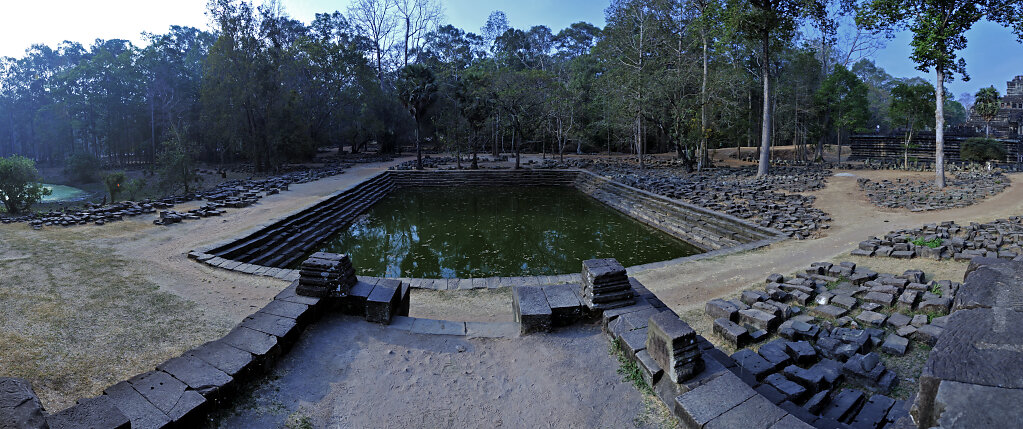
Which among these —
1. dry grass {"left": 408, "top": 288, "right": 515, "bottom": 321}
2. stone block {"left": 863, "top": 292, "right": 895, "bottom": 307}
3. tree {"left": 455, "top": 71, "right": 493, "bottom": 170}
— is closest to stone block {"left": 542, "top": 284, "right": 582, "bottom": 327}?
dry grass {"left": 408, "top": 288, "right": 515, "bottom": 321}

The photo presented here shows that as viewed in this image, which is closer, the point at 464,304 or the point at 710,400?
the point at 710,400

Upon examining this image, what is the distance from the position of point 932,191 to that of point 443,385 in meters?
16.3

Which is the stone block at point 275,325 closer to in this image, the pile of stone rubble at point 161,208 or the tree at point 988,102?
the pile of stone rubble at point 161,208

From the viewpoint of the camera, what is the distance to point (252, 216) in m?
12.3

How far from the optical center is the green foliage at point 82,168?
25828 millimetres

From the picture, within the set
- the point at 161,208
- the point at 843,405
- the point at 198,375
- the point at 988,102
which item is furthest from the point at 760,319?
the point at 988,102

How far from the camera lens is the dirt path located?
6.98 metres

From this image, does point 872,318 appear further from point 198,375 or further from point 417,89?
point 417,89

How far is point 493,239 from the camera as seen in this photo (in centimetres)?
1223

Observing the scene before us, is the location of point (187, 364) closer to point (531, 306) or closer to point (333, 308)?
point (333, 308)

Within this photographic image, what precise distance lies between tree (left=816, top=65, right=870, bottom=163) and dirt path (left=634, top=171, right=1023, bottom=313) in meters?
10.2

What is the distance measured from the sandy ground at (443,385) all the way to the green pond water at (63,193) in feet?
86.1

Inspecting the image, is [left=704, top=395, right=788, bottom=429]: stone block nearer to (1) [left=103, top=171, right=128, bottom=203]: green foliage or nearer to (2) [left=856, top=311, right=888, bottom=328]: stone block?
(2) [left=856, top=311, right=888, bottom=328]: stone block

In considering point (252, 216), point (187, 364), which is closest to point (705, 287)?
point (187, 364)
